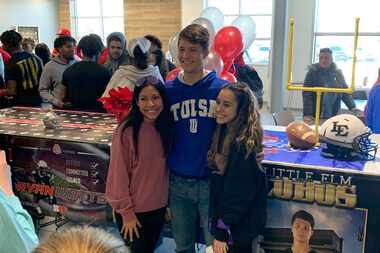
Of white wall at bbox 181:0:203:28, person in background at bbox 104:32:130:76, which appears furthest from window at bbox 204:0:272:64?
person in background at bbox 104:32:130:76

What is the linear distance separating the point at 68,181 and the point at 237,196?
1.38 metres

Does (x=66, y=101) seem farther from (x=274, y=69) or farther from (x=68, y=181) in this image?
(x=274, y=69)

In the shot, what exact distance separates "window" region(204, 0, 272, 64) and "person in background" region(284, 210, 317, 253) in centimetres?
769

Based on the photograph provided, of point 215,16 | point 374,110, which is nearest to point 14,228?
point 374,110

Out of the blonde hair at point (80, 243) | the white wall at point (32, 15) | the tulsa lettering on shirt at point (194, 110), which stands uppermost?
the white wall at point (32, 15)

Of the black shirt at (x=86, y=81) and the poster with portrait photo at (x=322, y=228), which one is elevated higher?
the black shirt at (x=86, y=81)

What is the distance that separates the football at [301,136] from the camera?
2.31 meters

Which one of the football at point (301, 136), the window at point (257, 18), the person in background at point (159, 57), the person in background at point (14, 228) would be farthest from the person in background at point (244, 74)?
the window at point (257, 18)

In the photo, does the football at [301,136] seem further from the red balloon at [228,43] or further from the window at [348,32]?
the window at [348,32]

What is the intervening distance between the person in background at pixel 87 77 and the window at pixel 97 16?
26.8 feet

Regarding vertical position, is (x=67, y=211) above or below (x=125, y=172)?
below

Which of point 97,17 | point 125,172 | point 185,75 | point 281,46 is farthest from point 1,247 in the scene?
point 97,17

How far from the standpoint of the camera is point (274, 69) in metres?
5.46

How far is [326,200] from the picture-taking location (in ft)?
6.89
